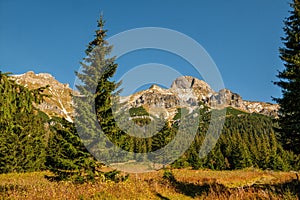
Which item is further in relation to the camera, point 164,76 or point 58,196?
point 164,76

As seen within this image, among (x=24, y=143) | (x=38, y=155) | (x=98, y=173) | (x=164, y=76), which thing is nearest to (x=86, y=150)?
(x=98, y=173)

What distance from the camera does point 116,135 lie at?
49.4 ft

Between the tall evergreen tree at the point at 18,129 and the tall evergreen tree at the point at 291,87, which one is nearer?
the tall evergreen tree at the point at 18,129

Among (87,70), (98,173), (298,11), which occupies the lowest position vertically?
(98,173)

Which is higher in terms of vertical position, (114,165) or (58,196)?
(114,165)

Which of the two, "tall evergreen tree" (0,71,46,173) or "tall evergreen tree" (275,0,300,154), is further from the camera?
"tall evergreen tree" (275,0,300,154)

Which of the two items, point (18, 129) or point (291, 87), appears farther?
point (291, 87)

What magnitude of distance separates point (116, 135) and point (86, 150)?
1.90 m

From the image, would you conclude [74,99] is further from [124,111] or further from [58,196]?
[58,196]

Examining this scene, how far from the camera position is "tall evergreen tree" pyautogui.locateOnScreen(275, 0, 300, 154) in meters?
14.1

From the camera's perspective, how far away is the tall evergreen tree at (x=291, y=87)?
14086 millimetres

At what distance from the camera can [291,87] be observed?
14164 millimetres

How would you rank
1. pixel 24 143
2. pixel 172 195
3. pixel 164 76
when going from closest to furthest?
pixel 172 195 < pixel 164 76 < pixel 24 143

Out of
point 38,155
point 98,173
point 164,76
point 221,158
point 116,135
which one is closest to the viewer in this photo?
point 98,173
